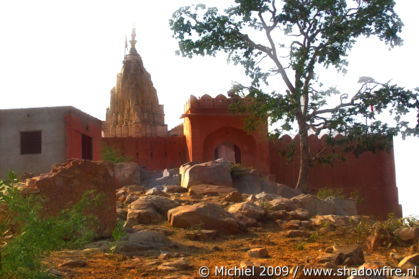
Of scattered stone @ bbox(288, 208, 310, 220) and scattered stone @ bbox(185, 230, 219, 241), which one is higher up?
scattered stone @ bbox(288, 208, 310, 220)

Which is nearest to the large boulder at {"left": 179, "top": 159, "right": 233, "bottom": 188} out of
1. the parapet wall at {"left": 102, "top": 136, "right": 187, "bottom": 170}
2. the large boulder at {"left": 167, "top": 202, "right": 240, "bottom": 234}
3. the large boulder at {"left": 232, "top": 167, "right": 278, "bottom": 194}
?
the large boulder at {"left": 232, "top": 167, "right": 278, "bottom": 194}

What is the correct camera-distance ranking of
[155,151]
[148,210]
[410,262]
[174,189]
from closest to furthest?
[410,262] < [148,210] < [174,189] < [155,151]

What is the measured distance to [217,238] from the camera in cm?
707

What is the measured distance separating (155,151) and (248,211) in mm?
16199

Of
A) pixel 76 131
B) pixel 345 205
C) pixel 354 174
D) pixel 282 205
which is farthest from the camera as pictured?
pixel 354 174

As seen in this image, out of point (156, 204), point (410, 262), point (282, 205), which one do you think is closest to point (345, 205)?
point (282, 205)

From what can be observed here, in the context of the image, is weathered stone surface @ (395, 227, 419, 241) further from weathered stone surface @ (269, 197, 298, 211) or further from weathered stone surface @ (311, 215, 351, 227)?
weathered stone surface @ (269, 197, 298, 211)

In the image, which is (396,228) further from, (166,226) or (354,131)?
(354,131)

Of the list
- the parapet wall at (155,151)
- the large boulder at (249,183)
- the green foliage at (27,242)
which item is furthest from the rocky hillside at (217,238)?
the parapet wall at (155,151)

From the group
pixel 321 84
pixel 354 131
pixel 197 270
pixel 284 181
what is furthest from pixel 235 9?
pixel 197 270

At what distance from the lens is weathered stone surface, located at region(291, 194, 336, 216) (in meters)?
9.73

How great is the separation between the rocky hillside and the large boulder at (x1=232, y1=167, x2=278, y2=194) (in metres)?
3.05

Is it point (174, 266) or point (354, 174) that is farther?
point (354, 174)

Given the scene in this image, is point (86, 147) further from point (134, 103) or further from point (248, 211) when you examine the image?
point (134, 103)
